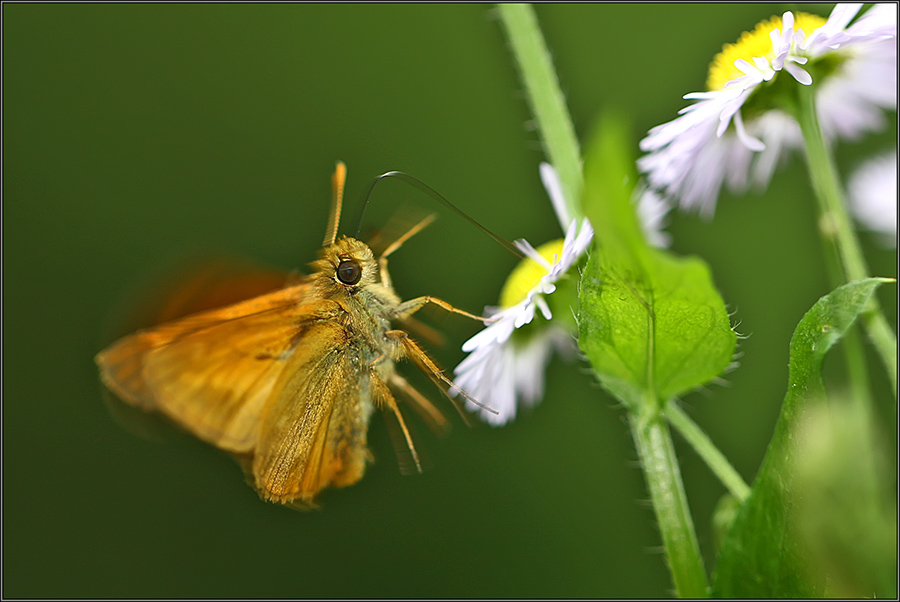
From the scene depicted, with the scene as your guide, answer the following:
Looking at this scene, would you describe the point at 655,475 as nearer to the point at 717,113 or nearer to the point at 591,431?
the point at 717,113

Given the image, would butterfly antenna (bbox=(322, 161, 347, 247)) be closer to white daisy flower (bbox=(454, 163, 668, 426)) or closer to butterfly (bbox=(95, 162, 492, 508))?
butterfly (bbox=(95, 162, 492, 508))

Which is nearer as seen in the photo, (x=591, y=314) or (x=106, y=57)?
(x=591, y=314)

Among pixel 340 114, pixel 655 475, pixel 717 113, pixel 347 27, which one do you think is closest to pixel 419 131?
pixel 340 114

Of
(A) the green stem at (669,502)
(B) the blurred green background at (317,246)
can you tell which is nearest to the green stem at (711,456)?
(A) the green stem at (669,502)

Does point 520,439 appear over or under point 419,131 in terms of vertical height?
under

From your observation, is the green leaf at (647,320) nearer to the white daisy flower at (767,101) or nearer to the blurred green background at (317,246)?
the white daisy flower at (767,101)

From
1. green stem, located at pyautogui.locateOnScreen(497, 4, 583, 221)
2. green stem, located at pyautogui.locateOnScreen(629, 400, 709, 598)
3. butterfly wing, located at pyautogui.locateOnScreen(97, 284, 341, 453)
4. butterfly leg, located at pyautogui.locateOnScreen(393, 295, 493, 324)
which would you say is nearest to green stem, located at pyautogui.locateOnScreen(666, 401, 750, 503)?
green stem, located at pyautogui.locateOnScreen(629, 400, 709, 598)
